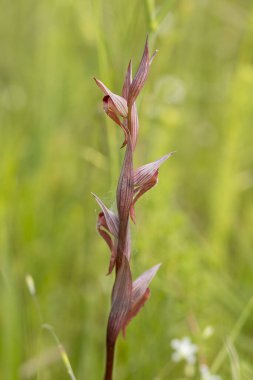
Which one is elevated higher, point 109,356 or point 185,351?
point 109,356

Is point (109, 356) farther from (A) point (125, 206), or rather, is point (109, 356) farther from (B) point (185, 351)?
(B) point (185, 351)

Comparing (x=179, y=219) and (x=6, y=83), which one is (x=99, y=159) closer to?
(x=179, y=219)

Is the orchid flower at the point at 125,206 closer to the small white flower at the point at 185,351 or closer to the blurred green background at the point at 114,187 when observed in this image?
the blurred green background at the point at 114,187

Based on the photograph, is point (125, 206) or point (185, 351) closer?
point (125, 206)

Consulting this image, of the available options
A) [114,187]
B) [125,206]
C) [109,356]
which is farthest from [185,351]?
[125,206]

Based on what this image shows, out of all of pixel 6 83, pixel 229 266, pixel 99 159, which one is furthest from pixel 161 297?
pixel 6 83

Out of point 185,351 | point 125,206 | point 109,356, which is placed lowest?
point 185,351

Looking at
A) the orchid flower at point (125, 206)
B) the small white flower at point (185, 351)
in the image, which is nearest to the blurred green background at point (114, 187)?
the small white flower at point (185, 351)
